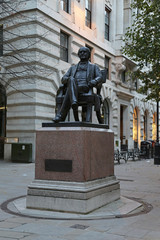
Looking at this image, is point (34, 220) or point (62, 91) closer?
point (34, 220)

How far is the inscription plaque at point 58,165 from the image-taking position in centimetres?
661

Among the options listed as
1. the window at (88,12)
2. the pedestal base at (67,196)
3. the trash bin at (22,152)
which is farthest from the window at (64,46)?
the pedestal base at (67,196)

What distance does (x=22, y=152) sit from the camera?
59.3 feet

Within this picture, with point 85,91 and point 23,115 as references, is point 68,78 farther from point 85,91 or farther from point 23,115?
point 23,115

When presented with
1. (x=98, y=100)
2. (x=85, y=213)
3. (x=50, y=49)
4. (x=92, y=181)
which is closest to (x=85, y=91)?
(x=98, y=100)

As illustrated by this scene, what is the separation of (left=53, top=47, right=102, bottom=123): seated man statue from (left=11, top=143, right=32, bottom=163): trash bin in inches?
427

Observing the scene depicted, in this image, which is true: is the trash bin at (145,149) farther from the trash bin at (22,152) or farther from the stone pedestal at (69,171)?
the stone pedestal at (69,171)

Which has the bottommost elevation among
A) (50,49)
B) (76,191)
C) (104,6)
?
(76,191)

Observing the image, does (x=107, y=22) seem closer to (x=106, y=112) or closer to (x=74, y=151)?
(x=106, y=112)

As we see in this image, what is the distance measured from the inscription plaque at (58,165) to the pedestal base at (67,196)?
10.8 inches

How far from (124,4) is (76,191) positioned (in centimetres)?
2933

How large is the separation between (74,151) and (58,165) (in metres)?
0.48

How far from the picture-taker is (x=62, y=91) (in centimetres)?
782

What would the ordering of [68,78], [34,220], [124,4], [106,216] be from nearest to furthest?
[34,220] < [106,216] < [68,78] < [124,4]
